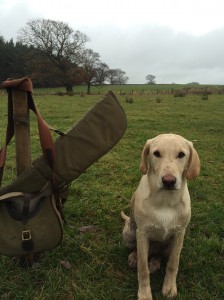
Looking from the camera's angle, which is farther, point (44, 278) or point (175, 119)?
point (175, 119)

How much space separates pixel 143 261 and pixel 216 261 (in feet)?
3.40

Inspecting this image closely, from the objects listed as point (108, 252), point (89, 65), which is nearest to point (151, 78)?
point (89, 65)

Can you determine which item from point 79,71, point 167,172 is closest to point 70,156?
point 167,172

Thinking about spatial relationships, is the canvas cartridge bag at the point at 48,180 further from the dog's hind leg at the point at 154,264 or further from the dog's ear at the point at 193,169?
the dog's hind leg at the point at 154,264

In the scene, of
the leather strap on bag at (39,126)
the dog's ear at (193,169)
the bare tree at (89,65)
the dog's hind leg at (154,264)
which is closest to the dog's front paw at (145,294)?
the dog's hind leg at (154,264)

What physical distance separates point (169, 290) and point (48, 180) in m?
1.63

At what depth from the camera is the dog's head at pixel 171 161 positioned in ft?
9.48

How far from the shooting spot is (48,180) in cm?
323

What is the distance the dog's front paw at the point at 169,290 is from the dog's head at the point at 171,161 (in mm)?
1069

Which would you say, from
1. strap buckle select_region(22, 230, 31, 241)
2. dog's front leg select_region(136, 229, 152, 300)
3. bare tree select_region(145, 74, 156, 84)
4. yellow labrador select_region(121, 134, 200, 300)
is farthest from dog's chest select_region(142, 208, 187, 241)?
bare tree select_region(145, 74, 156, 84)

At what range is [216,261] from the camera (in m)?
3.75

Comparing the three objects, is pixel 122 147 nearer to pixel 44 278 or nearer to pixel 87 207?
pixel 87 207

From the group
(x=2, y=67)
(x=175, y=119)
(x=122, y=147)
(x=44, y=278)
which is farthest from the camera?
(x=2, y=67)

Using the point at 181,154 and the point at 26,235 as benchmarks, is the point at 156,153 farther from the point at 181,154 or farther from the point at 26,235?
the point at 26,235
